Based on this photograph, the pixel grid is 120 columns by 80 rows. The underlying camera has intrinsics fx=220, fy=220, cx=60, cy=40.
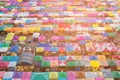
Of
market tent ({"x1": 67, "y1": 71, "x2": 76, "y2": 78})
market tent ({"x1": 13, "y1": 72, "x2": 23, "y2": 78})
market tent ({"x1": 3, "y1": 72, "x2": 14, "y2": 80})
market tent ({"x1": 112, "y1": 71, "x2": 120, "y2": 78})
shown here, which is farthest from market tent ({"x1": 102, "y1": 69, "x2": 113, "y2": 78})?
market tent ({"x1": 3, "y1": 72, "x2": 14, "y2": 80})

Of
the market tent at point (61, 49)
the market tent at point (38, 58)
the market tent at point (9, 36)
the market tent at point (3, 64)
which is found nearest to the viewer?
the market tent at point (3, 64)

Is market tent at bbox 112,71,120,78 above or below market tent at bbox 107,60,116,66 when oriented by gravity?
below

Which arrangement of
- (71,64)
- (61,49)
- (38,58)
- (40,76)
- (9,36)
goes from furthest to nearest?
(9,36)
(61,49)
(38,58)
(71,64)
(40,76)

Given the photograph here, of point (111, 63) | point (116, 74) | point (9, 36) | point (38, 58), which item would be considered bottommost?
point (116, 74)

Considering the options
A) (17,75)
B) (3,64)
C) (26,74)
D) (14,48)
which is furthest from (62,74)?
(14,48)

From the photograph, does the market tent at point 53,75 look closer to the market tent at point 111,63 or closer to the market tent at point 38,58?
the market tent at point 38,58

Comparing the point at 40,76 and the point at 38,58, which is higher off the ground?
the point at 38,58

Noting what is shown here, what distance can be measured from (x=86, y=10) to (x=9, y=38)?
2.36 metres

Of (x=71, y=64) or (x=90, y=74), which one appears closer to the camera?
(x=90, y=74)

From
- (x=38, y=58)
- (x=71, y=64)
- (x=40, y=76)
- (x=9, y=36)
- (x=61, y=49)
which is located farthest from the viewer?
(x=9, y=36)

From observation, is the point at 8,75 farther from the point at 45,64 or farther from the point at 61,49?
the point at 61,49

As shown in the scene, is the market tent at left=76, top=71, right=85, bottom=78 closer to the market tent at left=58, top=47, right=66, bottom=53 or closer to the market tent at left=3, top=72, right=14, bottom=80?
the market tent at left=58, top=47, right=66, bottom=53

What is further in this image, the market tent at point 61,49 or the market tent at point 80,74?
Result: the market tent at point 61,49

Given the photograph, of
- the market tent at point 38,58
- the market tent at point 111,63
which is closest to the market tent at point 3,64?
the market tent at point 38,58
